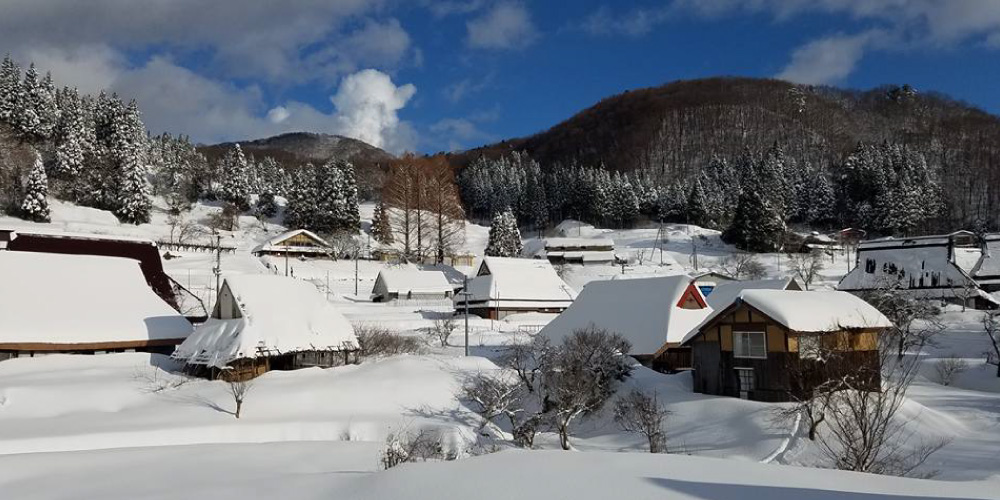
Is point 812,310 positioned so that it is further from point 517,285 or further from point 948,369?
point 517,285

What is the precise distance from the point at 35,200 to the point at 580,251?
55.3m

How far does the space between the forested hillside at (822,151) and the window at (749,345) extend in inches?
2787

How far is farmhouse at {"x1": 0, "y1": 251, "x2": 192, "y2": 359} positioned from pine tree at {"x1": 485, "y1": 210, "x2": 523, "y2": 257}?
4643cm

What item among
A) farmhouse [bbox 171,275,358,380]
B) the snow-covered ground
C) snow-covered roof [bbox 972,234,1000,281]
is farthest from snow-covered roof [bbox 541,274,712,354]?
snow-covered roof [bbox 972,234,1000,281]

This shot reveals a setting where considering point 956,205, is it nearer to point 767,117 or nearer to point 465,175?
point 767,117

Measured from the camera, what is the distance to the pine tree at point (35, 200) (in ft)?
192

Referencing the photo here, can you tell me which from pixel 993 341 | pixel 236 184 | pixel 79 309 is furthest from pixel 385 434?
pixel 236 184

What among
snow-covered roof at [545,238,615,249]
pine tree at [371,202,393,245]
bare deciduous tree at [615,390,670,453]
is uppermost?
pine tree at [371,202,393,245]

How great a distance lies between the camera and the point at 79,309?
1061 inches

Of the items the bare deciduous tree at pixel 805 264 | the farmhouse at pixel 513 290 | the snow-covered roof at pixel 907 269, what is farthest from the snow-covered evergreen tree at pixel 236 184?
the snow-covered roof at pixel 907 269

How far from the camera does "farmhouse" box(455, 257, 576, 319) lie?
159ft

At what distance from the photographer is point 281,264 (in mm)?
59562

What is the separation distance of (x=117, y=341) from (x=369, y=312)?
1698 centimetres

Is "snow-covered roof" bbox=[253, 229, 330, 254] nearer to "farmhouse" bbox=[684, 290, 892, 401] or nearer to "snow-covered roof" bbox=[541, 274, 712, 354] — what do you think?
"snow-covered roof" bbox=[541, 274, 712, 354]
